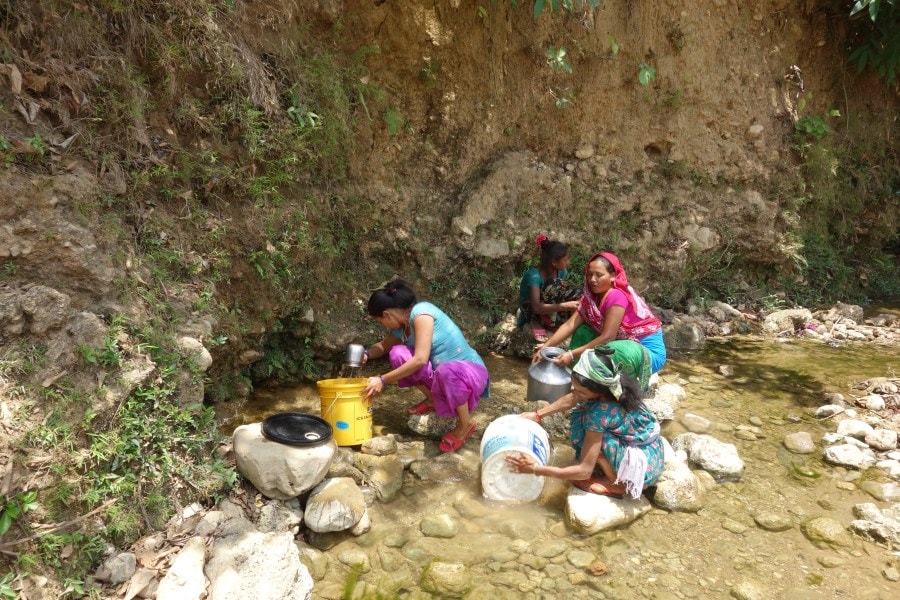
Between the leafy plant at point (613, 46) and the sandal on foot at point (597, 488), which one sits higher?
the leafy plant at point (613, 46)

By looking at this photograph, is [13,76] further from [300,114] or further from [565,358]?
[565,358]

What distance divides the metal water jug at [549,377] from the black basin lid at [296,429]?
1.62 m

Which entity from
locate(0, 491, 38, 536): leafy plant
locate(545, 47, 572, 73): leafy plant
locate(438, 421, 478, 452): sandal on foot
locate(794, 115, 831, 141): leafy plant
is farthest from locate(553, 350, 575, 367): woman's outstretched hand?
locate(794, 115, 831, 141): leafy plant

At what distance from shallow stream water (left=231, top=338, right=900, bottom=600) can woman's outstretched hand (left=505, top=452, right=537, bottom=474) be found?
1.07ft

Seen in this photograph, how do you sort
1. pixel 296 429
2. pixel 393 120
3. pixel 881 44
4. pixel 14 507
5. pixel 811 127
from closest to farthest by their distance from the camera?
pixel 14 507
pixel 296 429
pixel 393 120
pixel 881 44
pixel 811 127

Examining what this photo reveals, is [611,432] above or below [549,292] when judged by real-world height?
below

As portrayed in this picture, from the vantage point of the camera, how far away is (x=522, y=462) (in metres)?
2.82

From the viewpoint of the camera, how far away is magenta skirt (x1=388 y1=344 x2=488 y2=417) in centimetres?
342

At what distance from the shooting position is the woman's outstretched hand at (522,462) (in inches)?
111

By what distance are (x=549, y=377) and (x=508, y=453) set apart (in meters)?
1.17

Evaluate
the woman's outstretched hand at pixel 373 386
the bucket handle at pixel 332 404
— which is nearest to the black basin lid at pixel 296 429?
the bucket handle at pixel 332 404

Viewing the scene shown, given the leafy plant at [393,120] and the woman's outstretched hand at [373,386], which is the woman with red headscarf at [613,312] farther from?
the leafy plant at [393,120]

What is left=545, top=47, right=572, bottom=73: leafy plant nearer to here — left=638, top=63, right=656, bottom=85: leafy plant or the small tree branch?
left=638, top=63, right=656, bottom=85: leafy plant

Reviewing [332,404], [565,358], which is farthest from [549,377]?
[332,404]
